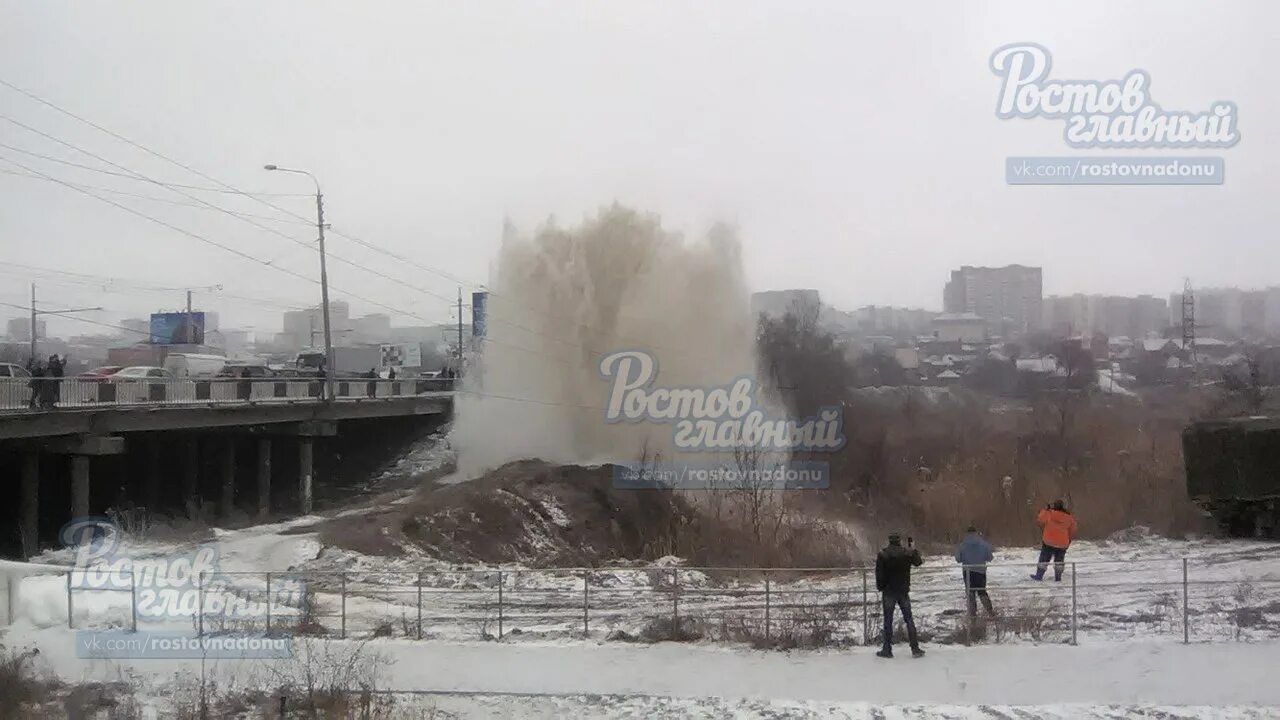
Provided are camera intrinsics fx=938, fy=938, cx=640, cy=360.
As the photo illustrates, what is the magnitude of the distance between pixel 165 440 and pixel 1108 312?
13856cm

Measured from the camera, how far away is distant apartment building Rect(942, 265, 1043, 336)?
139250 millimetres

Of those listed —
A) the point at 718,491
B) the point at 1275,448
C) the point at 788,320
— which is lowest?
the point at 718,491

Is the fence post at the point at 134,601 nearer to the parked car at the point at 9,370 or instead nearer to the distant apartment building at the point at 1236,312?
the parked car at the point at 9,370

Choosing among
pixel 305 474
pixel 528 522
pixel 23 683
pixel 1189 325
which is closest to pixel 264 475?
pixel 305 474

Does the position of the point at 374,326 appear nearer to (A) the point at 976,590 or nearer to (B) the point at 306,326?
(B) the point at 306,326

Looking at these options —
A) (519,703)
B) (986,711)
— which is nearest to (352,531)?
(519,703)

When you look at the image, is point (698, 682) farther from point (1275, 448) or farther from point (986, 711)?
point (1275, 448)

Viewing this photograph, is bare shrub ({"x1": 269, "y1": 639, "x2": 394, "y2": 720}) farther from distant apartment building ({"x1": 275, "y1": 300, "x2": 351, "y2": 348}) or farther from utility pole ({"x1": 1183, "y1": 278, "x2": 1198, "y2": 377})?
distant apartment building ({"x1": 275, "y1": 300, "x2": 351, "y2": 348})

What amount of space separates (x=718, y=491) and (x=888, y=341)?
9729 cm

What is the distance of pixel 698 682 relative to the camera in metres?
10.8

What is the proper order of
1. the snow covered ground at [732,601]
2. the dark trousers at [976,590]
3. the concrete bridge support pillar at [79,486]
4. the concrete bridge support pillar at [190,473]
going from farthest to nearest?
1. the concrete bridge support pillar at [190,473]
2. the concrete bridge support pillar at [79,486]
3. the dark trousers at [976,590]
4. the snow covered ground at [732,601]

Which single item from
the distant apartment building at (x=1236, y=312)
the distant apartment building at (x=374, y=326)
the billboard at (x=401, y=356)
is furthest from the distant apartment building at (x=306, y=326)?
the distant apartment building at (x=1236, y=312)

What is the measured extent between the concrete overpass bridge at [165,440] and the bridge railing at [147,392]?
0.03 m

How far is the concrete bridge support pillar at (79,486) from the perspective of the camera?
82.8 ft
